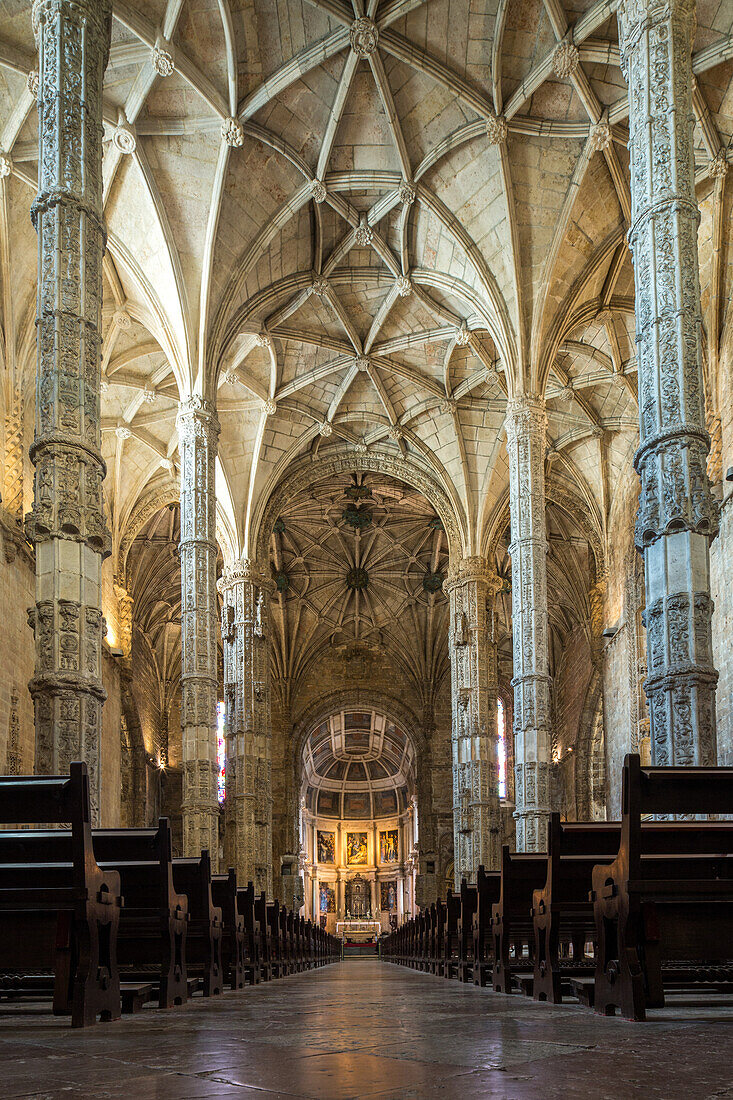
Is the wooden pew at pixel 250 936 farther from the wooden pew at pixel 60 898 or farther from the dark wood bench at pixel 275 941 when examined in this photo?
the wooden pew at pixel 60 898

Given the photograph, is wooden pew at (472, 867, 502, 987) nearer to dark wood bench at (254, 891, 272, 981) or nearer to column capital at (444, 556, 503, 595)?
dark wood bench at (254, 891, 272, 981)

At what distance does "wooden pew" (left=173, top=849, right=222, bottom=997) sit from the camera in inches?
352

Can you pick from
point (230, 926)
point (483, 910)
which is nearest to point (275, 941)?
point (230, 926)

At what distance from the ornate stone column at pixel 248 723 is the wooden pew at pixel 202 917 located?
68.1ft

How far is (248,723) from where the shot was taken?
31297mm

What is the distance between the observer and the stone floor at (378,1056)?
3.32 m

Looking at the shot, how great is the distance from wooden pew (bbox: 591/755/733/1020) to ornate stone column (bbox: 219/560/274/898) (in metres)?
25.1

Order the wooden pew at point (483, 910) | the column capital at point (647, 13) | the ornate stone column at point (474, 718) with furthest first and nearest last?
1. the ornate stone column at point (474, 718)
2. the column capital at point (647, 13)
3. the wooden pew at point (483, 910)

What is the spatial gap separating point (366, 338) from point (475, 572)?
8245 mm

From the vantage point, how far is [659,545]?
11.5 m

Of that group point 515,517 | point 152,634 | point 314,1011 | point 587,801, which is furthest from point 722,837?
point 152,634

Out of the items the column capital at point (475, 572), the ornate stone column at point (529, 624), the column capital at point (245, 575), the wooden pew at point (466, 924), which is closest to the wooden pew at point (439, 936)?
the wooden pew at point (466, 924)

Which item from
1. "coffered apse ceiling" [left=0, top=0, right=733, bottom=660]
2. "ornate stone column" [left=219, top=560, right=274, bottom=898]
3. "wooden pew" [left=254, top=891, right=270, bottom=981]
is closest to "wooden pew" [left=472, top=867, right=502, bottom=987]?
"wooden pew" [left=254, top=891, right=270, bottom=981]

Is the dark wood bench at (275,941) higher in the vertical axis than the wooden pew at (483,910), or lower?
lower
